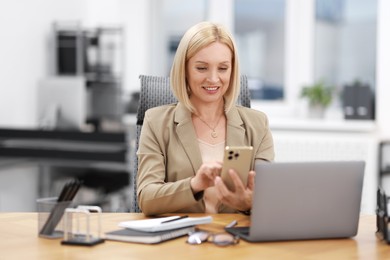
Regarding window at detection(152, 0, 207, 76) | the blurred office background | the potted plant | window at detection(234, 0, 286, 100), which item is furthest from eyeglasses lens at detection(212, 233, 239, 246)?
window at detection(152, 0, 207, 76)

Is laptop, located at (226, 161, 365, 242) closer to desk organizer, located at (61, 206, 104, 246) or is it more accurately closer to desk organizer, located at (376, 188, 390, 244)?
desk organizer, located at (376, 188, 390, 244)

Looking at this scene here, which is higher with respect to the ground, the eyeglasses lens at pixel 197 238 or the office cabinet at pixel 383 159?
the eyeglasses lens at pixel 197 238

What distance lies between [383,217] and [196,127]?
0.77 meters

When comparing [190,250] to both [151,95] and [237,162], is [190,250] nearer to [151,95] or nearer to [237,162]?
[237,162]

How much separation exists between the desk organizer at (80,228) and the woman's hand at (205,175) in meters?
0.34

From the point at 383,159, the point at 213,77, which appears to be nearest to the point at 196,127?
the point at 213,77

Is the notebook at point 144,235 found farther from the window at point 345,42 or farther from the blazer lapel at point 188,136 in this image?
the window at point 345,42

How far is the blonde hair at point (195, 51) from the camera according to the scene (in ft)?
7.52

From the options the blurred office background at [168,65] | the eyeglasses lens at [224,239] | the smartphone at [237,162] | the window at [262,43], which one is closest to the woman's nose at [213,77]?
the smartphone at [237,162]

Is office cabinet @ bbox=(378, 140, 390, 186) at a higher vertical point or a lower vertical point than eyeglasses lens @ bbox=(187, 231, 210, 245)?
lower

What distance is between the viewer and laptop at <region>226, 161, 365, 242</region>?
70.0 inches

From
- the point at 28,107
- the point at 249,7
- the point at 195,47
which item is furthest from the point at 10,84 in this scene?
the point at 195,47

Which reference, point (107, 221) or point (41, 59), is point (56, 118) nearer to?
point (41, 59)

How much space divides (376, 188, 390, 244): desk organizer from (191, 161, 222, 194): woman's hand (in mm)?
456
